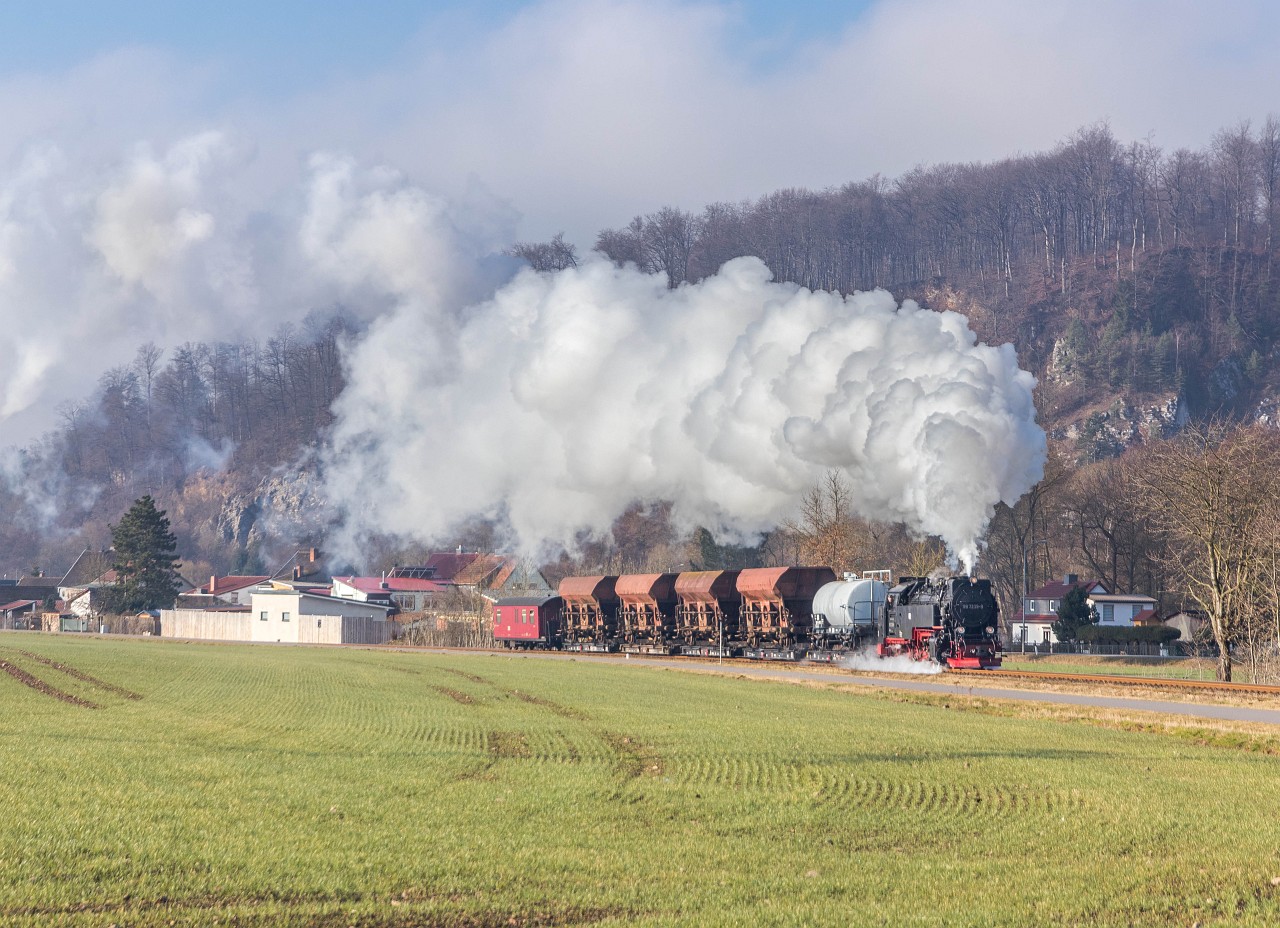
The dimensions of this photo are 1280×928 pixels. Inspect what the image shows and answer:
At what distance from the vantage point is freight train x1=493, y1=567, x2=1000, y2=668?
154ft

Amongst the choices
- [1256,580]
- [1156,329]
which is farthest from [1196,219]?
[1256,580]

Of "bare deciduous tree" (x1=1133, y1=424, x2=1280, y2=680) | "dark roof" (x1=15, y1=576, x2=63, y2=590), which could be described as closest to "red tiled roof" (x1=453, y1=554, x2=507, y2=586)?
"dark roof" (x1=15, y1=576, x2=63, y2=590)

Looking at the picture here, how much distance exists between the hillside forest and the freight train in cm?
3618

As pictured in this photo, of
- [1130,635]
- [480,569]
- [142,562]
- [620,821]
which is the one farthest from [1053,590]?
[620,821]

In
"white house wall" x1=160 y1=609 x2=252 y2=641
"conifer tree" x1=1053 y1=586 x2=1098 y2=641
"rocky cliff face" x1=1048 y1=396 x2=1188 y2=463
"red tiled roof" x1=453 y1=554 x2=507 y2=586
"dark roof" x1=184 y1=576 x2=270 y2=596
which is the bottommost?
"white house wall" x1=160 y1=609 x2=252 y2=641

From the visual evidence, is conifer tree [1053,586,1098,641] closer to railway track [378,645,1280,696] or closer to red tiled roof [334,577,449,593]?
railway track [378,645,1280,696]

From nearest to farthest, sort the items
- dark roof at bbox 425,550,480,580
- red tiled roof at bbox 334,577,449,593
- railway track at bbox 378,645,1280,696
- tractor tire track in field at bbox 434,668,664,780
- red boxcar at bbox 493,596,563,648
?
tractor tire track in field at bbox 434,668,664,780 < railway track at bbox 378,645,1280,696 < red boxcar at bbox 493,596,563,648 < red tiled roof at bbox 334,577,449,593 < dark roof at bbox 425,550,480,580

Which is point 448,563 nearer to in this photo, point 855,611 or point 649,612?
point 649,612

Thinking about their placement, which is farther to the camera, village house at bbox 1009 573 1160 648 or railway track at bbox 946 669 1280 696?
village house at bbox 1009 573 1160 648

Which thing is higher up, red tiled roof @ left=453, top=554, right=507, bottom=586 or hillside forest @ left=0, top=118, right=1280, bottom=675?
hillside forest @ left=0, top=118, right=1280, bottom=675

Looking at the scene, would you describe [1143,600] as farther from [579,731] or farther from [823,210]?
[823,210]

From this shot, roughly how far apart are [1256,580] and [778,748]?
112 ft

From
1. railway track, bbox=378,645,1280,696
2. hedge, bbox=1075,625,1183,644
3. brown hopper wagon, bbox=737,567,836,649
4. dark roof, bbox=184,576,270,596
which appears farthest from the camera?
dark roof, bbox=184,576,270,596

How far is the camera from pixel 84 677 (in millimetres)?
44250
